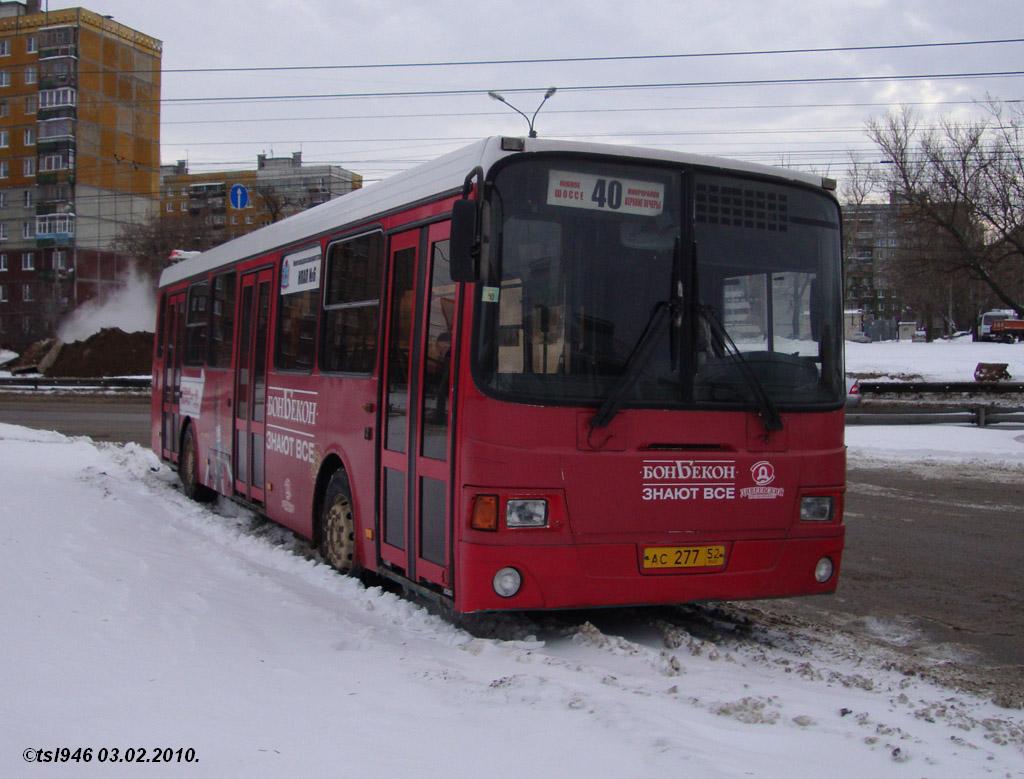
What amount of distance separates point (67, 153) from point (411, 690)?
8044 centimetres

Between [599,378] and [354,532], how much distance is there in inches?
106

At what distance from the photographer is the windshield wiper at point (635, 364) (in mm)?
6078

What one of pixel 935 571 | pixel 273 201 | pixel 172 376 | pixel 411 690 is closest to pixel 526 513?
pixel 411 690

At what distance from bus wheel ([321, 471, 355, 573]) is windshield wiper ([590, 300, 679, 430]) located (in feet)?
8.67

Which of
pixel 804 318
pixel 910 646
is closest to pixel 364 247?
pixel 804 318

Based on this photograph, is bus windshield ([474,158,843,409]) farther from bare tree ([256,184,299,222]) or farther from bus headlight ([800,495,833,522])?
bare tree ([256,184,299,222])

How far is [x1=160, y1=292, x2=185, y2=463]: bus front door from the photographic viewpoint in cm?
1407

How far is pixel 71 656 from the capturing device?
502cm

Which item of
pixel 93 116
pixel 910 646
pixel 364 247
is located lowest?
pixel 910 646

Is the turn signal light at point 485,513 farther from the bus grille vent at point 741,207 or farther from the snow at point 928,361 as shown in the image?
the snow at point 928,361

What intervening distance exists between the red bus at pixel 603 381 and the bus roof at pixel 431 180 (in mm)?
23

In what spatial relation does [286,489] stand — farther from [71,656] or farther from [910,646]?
[910,646]

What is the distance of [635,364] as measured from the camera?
6.21 metres

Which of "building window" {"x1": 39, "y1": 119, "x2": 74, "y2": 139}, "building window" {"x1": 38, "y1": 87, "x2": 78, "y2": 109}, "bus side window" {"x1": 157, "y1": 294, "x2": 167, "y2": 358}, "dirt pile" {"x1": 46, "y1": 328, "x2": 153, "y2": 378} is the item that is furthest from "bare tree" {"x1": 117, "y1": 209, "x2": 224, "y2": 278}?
"bus side window" {"x1": 157, "y1": 294, "x2": 167, "y2": 358}
